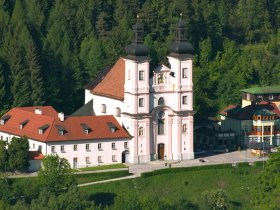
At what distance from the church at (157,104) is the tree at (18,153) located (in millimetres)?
8723

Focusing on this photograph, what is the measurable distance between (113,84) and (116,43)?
20.4m

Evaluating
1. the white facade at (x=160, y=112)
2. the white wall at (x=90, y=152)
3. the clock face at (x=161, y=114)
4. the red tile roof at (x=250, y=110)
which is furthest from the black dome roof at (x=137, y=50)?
the red tile roof at (x=250, y=110)

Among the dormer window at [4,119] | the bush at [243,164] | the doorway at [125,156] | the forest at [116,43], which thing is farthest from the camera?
the forest at [116,43]

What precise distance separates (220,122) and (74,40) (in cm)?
1924

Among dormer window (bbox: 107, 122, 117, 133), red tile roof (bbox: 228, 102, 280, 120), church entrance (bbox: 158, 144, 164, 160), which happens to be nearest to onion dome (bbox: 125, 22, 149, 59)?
dormer window (bbox: 107, 122, 117, 133)

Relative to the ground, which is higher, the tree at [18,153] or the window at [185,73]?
the window at [185,73]

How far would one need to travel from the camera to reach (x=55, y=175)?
4181 inches

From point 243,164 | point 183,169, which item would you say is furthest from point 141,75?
point 243,164

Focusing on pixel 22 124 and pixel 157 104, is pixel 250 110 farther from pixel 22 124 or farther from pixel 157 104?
pixel 22 124

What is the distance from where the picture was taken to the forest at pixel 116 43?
128 metres

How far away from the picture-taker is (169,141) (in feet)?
388

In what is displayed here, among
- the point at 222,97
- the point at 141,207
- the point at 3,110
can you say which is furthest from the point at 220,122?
the point at 141,207

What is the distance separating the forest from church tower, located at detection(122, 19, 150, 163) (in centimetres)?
1174

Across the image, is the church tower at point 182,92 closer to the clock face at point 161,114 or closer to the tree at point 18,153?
the clock face at point 161,114
